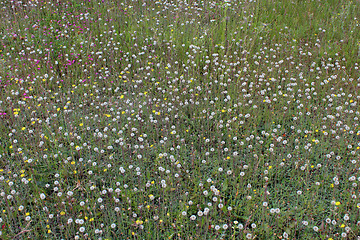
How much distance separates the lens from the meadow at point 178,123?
12.4 ft

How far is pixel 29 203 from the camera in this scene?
162 inches

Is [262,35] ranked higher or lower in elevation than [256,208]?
higher

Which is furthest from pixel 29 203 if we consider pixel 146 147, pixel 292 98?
pixel 292 98

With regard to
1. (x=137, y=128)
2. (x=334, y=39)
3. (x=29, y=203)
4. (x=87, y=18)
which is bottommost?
(x=29, y=203)

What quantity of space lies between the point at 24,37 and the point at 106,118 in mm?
3742

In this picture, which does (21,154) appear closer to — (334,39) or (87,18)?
(87,18)

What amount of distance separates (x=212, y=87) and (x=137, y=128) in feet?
5.87

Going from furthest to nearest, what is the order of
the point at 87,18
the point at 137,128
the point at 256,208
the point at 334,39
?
the point at 87,18
the point at 334,39
the point at 137,128
the point at 256,208

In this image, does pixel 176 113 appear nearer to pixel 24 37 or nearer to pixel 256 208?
pixel 256 208

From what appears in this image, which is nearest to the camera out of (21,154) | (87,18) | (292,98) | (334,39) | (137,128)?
(21,154)

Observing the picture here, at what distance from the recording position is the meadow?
378 centimetres

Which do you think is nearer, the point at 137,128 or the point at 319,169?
the point at 319,169

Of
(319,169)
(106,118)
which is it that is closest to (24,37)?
(106,118)

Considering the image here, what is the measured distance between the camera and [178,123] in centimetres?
495
